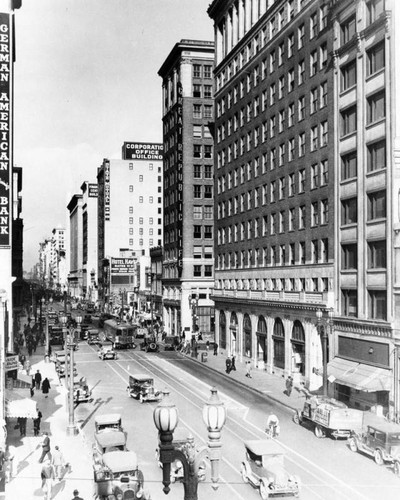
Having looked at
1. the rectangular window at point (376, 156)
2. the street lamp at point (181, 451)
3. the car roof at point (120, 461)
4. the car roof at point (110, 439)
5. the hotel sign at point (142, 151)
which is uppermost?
the hotel sign at point (142, 151)

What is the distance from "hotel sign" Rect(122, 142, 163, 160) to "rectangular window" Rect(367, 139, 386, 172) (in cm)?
14770

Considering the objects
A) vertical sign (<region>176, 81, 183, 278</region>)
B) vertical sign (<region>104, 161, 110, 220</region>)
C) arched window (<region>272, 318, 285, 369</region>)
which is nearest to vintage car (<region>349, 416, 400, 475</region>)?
arched window (<region>272, 318, 285, 369</region>)

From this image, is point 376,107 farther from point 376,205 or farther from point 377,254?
point 377,254

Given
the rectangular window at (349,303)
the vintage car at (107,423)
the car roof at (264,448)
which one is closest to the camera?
the car roof at (264,448)

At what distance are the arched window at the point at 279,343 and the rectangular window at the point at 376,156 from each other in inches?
817

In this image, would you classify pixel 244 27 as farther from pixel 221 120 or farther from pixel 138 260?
pixel 138 260

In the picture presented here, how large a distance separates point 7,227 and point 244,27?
4843 centimetres

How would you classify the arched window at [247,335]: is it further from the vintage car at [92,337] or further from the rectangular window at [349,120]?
the rectangular window at [349,120]

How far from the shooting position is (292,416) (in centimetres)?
4012

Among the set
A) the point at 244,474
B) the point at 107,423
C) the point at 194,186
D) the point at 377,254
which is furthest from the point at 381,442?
the point at 194,186

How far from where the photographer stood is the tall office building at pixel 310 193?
1606 inches

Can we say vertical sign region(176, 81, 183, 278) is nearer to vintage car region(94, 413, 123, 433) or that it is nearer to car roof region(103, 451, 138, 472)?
vintage car region(94, 413, 123, 433)

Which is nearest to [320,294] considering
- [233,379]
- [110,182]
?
[233,379]

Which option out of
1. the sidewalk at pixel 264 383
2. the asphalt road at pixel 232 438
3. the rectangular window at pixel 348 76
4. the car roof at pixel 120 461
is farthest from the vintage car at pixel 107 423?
the rectangular window at pixel 348 76
